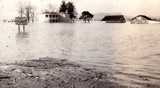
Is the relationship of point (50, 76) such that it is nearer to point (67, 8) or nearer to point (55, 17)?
point (67, 8)

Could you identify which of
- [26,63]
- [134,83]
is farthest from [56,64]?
[134,83]

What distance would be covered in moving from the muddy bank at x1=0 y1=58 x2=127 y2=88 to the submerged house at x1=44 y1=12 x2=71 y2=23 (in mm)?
67717

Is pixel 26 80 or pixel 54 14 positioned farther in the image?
pixel 54 14

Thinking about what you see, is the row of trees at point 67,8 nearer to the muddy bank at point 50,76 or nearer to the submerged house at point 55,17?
the submerged house at point 55,17

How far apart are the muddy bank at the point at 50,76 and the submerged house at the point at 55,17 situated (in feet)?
222

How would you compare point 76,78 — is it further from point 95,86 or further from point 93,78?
point 95,86

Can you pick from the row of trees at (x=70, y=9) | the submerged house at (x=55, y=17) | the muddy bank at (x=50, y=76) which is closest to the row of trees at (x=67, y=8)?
the row of trees at (x=70, y=9)

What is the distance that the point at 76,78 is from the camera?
8508mm

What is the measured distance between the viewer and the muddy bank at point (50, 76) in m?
7.76

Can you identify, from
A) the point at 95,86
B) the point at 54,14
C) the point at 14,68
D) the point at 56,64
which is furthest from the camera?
the point at 54,14

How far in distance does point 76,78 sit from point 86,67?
1.99 meters

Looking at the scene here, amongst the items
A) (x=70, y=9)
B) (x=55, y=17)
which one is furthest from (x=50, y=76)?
(x=55, y=17)

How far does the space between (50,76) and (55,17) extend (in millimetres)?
77966

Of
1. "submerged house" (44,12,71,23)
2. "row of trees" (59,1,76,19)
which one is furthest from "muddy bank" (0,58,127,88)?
"submerged house" (44,12,71,23)
